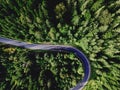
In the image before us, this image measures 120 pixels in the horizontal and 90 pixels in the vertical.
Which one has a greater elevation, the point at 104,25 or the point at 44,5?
the point at 44,5

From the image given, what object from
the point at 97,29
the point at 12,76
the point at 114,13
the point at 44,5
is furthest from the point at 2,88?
the point at 114,13

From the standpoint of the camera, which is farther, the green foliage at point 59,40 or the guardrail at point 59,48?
the guardrail at point 59,48

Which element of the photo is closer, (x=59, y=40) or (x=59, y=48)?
(x=59, y=40)

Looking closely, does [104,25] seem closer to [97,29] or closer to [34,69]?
[97,29]

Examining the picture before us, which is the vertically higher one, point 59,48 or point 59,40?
point 59,40

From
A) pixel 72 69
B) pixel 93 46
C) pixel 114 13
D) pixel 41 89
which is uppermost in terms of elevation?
pixel 114 13

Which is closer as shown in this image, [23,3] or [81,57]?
[23,3]

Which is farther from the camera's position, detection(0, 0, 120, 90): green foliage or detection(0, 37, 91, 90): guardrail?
detection(0, 37, 91, 90): guardrail

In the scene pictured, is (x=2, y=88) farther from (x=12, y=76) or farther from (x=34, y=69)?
(x=34, y=69)
